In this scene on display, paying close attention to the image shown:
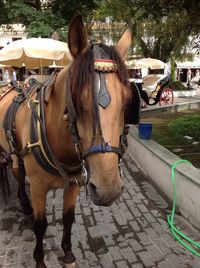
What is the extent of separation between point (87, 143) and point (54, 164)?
30.4 inches

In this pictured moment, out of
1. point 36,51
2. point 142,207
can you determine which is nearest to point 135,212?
point 142,207

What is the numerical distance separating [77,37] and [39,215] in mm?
1821

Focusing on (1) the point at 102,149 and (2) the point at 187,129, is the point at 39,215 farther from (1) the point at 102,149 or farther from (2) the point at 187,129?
(2) the point at 187,129

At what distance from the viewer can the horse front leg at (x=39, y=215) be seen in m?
2.85

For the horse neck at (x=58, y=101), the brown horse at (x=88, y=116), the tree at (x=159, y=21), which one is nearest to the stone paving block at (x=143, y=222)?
the brown horse at (x=88, y=116)

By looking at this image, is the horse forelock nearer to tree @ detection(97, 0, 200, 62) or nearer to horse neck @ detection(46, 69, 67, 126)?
horse neck @ detection(46, 69, 67, 126)

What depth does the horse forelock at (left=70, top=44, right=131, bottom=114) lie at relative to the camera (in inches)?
72.2

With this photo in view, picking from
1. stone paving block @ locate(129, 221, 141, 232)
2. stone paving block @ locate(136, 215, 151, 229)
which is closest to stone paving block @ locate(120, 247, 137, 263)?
stone paving block @ locate(129, 221, 141, 232)

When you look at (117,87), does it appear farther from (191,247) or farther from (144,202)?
(144,202)

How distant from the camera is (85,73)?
1851mm

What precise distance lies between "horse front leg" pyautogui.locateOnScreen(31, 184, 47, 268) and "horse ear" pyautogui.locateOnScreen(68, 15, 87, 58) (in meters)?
1.36

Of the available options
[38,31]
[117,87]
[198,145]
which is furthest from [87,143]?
[38,31]

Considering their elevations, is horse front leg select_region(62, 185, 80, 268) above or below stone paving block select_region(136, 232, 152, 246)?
above

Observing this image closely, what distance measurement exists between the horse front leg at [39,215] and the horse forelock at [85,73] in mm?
1246
